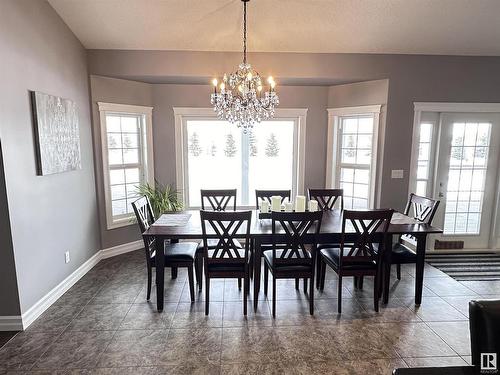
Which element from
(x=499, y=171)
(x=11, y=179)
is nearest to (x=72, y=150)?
(x=11, y=179)

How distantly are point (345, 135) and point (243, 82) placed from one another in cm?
246

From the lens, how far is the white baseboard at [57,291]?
2.74m

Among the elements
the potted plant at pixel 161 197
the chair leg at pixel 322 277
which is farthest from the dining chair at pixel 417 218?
the potted plant at pixel 161 197

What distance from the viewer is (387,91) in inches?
167

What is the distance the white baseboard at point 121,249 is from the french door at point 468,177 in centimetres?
456

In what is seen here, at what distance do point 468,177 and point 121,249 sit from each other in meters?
5.24

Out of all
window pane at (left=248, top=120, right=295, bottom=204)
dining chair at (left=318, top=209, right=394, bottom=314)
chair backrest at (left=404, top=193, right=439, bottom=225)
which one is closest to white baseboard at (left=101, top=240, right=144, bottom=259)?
window pane at (left=248, top=120, right=295, bottom=204)

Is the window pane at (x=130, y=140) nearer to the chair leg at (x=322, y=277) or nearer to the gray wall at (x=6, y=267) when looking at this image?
the gray wall at (x=6, y=267)

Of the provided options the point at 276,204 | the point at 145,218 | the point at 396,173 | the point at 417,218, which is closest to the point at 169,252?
the point at 145,218

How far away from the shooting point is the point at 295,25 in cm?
367

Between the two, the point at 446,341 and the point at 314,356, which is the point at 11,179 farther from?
the point at 446,341

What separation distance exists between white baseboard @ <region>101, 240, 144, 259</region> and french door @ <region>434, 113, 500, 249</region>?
4.56 meters

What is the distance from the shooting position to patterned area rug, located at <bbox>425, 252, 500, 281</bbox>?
3.90 m

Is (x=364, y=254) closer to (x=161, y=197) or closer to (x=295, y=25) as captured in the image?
(x=295, y=25)
